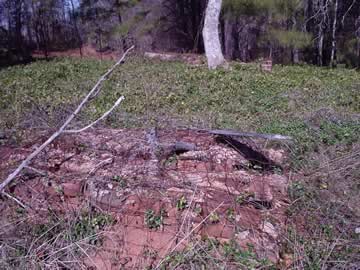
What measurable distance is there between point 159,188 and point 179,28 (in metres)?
11.6

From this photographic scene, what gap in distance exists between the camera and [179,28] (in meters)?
13.3

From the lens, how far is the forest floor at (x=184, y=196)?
208 centimetres

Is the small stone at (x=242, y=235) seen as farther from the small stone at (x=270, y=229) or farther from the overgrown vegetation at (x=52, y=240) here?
the overgrown vegetation at (x=52, y=240)

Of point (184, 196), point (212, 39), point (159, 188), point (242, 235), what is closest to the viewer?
point (242, 235)

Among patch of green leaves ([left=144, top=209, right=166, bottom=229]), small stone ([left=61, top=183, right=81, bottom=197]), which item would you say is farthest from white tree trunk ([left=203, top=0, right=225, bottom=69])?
patch of green leaves ([left=144, top=209, right=166, bottom=229])

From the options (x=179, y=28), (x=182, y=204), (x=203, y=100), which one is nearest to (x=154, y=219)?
(x=182, y=204)

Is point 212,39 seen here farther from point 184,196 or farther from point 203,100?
point 184,196

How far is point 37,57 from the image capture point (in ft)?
37.7

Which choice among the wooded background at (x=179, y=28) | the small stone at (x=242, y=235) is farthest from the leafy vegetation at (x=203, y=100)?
the wooded background at (x=179, y=28)

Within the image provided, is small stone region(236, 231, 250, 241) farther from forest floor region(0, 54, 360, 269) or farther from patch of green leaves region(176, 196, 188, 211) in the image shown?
patch of green leaves region(176, 196, 188, 211)

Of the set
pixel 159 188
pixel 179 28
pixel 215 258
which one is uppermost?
pixel 179 28

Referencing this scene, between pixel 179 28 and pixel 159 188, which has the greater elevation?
pixel 179 28

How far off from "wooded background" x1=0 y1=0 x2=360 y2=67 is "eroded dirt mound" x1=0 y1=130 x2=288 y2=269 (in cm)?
851

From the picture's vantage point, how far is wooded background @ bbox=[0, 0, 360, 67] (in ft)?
36.3
